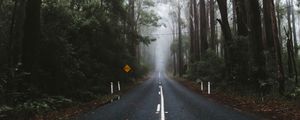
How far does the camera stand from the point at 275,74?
1600cm

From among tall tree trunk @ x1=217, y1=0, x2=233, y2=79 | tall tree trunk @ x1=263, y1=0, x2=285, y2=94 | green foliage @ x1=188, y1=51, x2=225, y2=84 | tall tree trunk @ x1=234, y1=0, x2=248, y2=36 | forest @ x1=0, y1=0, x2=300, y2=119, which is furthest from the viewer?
green foliage @ x1=188, y1=51, x2=225, y2=84

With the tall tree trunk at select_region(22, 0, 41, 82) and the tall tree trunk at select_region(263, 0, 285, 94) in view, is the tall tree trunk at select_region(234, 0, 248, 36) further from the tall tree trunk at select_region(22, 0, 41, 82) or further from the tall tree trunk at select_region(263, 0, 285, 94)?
the tall tree trunk at select_region(22, 0, 41, 82)

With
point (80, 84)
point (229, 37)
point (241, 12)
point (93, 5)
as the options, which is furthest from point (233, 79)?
point (93, 5)

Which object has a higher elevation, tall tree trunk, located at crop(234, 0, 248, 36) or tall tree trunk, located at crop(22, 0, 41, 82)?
tall tree trunk, located at crop(234, 0, 248, 36)

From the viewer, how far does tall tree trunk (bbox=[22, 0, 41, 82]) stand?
43.6ft

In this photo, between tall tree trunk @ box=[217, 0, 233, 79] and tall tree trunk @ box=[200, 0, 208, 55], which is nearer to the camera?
tall tree trunk @ box=[217, 0, 233, 79]

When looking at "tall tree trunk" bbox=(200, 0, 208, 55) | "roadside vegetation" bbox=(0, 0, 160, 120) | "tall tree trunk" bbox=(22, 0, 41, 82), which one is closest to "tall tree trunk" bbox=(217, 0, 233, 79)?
"roadside vegetation" bbox=(0, 0, 160, 120)

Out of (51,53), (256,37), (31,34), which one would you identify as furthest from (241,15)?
(31,34)

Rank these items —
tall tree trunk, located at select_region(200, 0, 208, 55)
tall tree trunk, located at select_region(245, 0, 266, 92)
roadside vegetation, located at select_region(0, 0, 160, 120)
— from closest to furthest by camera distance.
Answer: roadside vegetation, located at select_region(0, 0, 160, 120)
tall tree trunk, located at select_region(245, 0, 266, 92)
tall tree trunk, located at select_region(200, 0, 208, 55)

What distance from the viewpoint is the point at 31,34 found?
1338 centimetres

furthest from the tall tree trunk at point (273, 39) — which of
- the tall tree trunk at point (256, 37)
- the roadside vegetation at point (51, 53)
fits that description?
the roadside vegetation at point (51, 53)

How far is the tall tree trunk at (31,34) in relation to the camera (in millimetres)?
13281

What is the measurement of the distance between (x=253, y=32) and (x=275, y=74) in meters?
2.38

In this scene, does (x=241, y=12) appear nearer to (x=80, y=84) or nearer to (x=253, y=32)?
(x=253, y=32)
